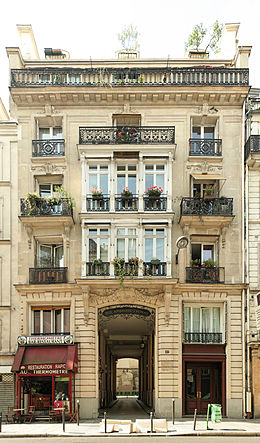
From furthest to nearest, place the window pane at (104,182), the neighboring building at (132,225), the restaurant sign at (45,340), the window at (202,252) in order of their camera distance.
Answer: the window at (202,252) < the window pane at (104,182) < the neighboring building at (132,225) < the restaurant sign at (45,340)

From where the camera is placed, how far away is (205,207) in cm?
3045

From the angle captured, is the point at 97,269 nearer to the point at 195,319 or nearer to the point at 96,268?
the point at 96,268

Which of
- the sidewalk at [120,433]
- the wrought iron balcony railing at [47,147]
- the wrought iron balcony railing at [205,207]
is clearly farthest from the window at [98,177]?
the sidewalk at [120,433]

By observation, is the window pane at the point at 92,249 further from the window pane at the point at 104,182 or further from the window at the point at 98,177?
the window pane at the point at 104,182

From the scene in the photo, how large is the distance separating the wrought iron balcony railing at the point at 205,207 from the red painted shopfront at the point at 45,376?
28.7 feet

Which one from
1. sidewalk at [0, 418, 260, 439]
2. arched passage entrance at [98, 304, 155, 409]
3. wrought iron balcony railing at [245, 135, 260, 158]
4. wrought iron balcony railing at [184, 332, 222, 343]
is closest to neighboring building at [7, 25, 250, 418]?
wrought iron balcony railing at [184, 332, 222, 343]

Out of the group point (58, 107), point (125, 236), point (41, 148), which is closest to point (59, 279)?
point (125, 236)

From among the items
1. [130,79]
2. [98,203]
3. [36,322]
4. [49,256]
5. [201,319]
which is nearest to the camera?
[201,319]

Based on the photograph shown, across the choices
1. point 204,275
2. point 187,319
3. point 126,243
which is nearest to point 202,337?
point 187,319

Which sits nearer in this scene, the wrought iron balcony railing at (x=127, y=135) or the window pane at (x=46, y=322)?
the window pane at (x=46, y=322)

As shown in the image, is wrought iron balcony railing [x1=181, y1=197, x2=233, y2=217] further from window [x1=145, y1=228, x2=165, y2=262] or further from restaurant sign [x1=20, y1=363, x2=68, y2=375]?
restaurant sign [x1=20, y1=363, x2=68, y2=375]

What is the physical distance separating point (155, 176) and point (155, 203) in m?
1.44

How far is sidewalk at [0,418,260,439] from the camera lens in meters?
22.8

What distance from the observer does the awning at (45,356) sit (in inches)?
1122
